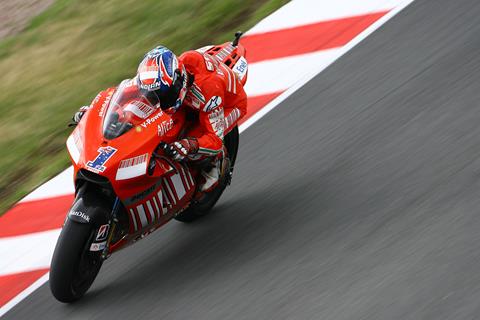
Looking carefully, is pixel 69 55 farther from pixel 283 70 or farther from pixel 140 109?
pixel 140 109

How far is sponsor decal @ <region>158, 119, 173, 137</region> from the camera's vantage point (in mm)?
6129

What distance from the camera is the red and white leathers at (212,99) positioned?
20.8 ft

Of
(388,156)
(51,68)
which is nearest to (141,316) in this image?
(388,156)

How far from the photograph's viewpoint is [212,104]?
6395mm

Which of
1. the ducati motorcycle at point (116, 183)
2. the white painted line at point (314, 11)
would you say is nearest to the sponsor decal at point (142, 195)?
the ducati motorcycle at point (116, 183)

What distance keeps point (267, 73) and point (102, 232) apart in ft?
10.4

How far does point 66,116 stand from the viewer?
30.5ft

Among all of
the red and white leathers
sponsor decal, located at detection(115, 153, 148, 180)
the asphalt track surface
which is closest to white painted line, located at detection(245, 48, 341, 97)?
the asphalt track surface

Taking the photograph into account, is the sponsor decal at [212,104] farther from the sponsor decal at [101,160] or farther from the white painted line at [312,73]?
the white painted line at [312,73]

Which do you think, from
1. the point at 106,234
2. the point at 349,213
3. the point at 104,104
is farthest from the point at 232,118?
the point at 106,234

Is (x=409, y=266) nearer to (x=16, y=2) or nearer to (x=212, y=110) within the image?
(x=212, y=110)

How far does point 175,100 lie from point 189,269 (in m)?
1.20

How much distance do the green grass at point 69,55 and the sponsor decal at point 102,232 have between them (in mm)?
2453

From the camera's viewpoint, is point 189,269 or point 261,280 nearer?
point 261,280
